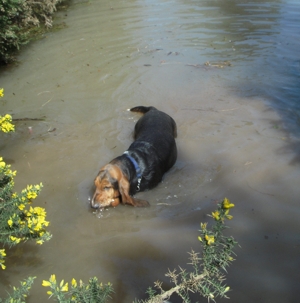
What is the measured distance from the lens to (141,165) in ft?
15.7

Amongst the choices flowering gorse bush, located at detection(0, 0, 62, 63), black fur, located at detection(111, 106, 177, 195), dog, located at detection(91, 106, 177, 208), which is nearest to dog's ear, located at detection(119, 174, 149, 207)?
dog, located at detection(91, 106, 177, 208)

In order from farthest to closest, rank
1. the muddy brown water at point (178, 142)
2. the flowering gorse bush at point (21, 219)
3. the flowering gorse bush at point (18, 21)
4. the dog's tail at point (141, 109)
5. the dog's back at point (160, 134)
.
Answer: the flowering gorse bush at point (18, 21) → the dog's tail at point (141, 109) → the dog's back at point (160, 134) → the muddy brown water at point (178, 142) → the flowering gorse bush at point (21, 219)

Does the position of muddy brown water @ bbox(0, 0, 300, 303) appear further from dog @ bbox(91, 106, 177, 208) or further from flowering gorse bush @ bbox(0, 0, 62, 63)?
flowering gorse bush @ bbox(0, 0, 62, 63)

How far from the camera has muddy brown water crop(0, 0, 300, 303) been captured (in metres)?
3.50

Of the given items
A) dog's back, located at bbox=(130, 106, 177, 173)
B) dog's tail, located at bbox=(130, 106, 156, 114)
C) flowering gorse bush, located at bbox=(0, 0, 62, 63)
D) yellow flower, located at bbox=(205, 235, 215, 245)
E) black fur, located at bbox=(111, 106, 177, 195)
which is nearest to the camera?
yellow flower, located at bbox=(205, 235, 215, 245)

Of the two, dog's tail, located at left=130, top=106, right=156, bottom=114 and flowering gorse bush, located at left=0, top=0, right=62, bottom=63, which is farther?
flowering gorse bush, located at left=0, top=0, right=62, bottom=63

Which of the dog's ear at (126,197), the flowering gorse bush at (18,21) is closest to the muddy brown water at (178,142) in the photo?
the dog's ear at (126,197)

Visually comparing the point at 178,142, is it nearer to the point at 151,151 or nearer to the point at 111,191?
the point at 151,151

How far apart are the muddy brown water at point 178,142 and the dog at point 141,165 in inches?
5.2

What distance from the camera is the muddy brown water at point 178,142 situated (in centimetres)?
350

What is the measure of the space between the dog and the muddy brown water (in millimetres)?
131

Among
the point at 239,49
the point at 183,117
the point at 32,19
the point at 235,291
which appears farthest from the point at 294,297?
the point at 32,19

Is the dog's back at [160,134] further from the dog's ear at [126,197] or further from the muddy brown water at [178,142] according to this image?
the dog's ear at [126,197]

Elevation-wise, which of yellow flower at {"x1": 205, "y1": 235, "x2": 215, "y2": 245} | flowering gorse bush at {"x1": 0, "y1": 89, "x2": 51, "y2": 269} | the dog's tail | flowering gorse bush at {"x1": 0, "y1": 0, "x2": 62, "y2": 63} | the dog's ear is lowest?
the dog's ear
